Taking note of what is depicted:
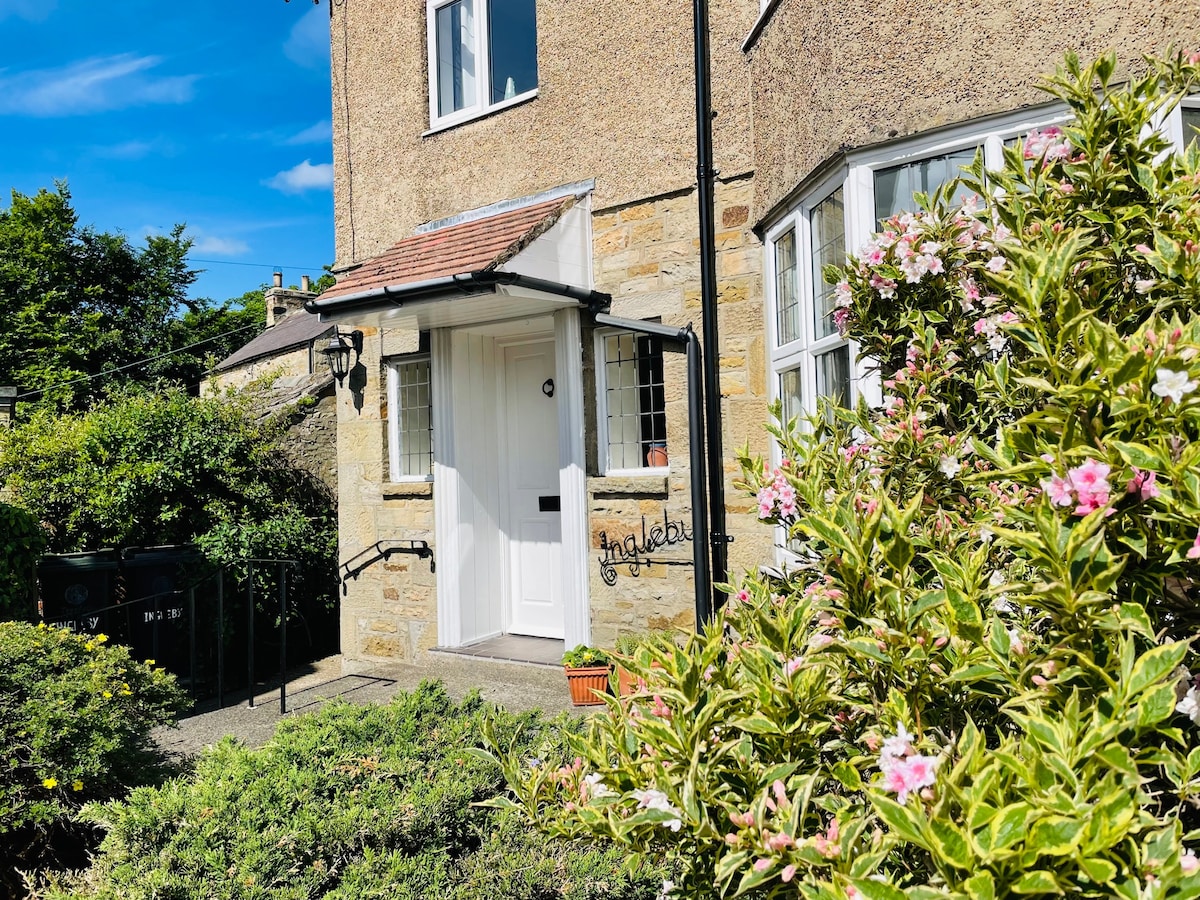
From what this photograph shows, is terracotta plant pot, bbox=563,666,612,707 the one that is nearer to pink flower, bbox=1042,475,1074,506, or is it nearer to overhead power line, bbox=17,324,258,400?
pink flower, bbox=1042,475,1074,506

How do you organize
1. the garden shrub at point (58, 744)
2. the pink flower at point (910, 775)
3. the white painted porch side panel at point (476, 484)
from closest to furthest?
the pink flower at point (910, 775) → the garden shrub at point (58, 744) → the white painted porch side panel at point (476, 484)

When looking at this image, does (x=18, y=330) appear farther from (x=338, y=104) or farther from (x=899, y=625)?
(x=899, y=625)

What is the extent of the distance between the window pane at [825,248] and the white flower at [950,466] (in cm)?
212

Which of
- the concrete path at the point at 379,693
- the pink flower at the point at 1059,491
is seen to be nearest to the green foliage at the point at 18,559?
the concrete path at the point at 379,693

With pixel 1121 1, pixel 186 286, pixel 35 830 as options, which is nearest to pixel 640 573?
pixel 35 830

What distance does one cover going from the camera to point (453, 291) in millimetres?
5734

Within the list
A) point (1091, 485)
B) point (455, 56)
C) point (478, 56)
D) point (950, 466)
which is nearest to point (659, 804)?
point (1091, 485)

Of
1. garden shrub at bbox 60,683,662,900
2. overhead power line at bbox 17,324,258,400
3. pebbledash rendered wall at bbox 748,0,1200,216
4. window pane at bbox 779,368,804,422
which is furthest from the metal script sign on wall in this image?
overhead power line at bbox 17,324,258,400

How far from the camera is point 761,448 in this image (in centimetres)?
549

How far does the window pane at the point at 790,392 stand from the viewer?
520cm

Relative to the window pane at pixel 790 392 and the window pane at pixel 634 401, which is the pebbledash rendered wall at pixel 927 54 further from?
the window pane at pixel 634 401

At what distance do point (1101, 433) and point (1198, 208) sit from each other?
2.49 ft

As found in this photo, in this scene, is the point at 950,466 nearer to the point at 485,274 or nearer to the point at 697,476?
the point at 697,476

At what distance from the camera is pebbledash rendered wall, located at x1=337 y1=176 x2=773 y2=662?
5594 millimetres
